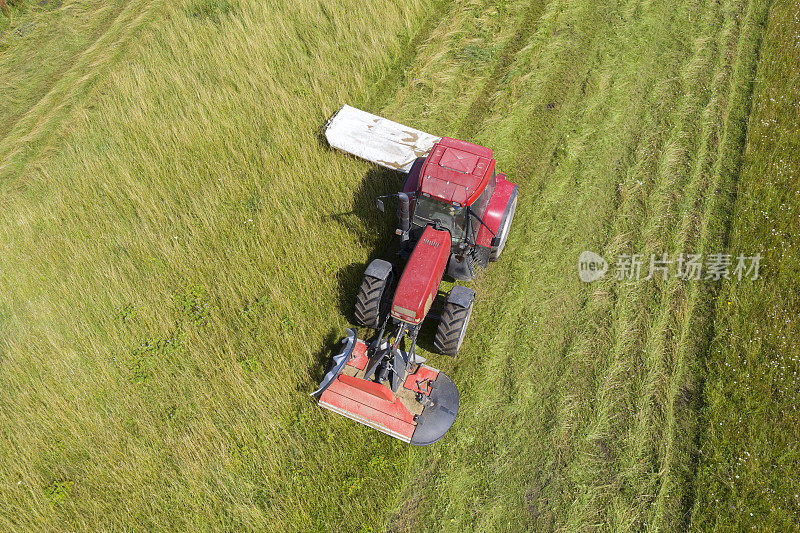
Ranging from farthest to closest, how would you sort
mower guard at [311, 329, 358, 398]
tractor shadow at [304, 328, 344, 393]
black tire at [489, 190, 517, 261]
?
1. black tire at [489, 190, 517, 261]
2. tractor shadow at [304, 328, 344, 393]
3. mower guard at [311, 329, 358, 398]

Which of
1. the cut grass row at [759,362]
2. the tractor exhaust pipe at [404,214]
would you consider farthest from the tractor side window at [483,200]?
the cut grass row at [759,362]

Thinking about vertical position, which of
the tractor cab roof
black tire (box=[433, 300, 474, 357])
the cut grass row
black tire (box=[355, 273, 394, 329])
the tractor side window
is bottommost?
the cut grass row

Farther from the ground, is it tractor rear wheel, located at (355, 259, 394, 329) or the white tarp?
the white tarp

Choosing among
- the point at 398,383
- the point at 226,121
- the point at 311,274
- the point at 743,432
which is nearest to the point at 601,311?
the point at 743,432

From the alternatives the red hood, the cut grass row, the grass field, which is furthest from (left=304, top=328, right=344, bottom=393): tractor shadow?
the cut grass row

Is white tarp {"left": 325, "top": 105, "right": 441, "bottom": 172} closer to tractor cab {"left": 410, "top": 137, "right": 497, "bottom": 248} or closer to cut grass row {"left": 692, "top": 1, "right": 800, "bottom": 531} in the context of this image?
tractor cab {"left": 410, "top": 137, "right": 497, "bottom": 248}

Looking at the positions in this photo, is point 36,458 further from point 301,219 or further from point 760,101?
point 760,101
